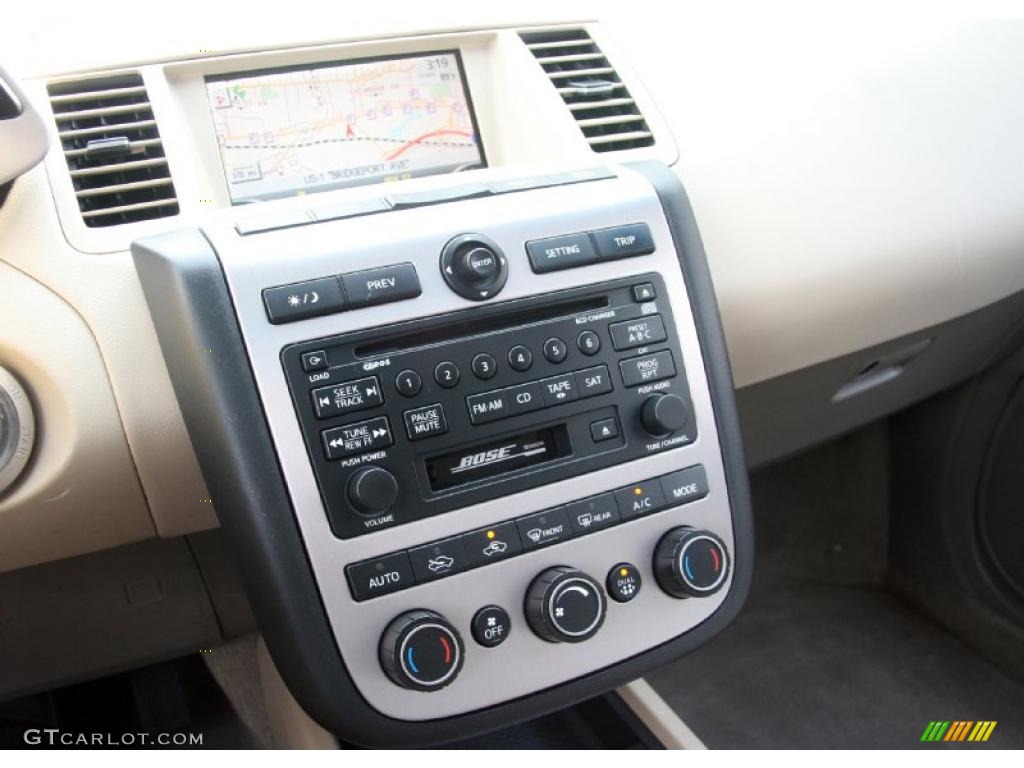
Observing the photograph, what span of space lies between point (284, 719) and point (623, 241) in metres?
0.64

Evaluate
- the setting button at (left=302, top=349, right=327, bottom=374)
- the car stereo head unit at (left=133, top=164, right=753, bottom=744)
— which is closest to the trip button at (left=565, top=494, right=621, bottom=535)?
the car stereo head unit at (left=133, top=164, right=753, bottom=744)

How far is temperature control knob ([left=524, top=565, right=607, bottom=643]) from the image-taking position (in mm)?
763

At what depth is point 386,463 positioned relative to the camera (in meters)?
0.73

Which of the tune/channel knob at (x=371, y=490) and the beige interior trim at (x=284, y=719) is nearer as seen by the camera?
the tune/channel knob at (x=371, y=490)

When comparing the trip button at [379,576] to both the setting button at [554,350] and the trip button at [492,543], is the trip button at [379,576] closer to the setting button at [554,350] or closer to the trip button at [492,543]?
the trip button at [492,543]

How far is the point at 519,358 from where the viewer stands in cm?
77

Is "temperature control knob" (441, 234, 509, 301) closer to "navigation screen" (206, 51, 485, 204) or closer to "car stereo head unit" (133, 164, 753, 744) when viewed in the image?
"car stereo head unit" (133, 164, 753, 744)

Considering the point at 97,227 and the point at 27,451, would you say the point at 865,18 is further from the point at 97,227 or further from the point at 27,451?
the point at 27,451

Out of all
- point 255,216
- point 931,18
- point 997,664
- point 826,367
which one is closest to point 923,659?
point 997,664

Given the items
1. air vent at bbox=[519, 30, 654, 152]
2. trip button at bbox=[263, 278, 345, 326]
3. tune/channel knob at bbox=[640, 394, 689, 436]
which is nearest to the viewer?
trip button at bbox=[263, 278, 345, 326]

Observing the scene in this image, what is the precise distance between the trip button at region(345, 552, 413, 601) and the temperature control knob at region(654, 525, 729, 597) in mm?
212

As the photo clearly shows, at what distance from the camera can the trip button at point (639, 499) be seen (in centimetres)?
81

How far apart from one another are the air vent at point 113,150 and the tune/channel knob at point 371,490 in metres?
0.26

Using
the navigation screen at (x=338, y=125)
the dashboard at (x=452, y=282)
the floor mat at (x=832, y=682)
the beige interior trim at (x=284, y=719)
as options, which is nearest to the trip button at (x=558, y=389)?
the dashboard at (x=452, y=282)
